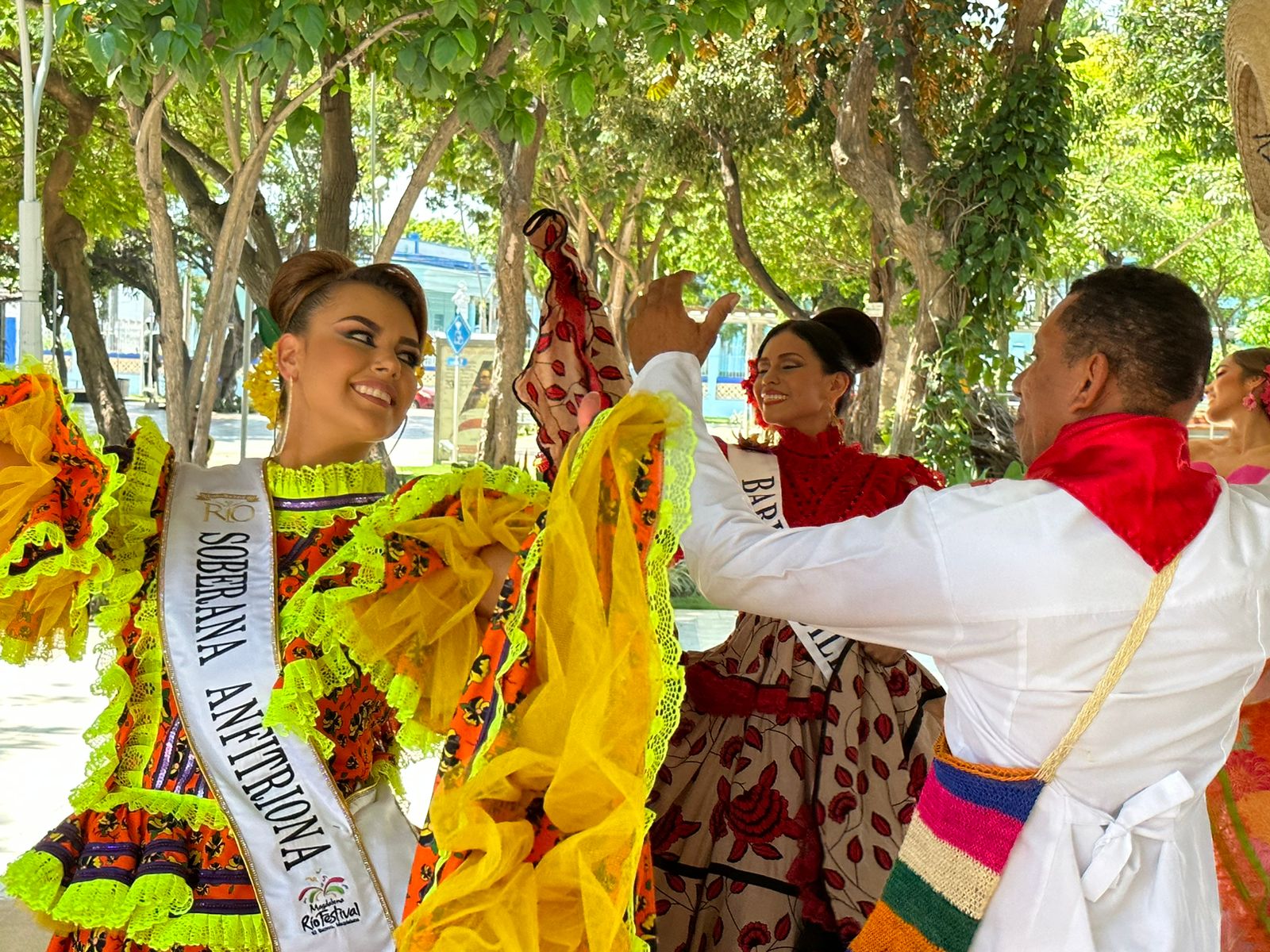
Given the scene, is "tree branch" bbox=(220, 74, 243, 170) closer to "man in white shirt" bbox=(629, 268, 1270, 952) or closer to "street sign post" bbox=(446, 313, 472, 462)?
"man in white shirt" bbox=(629, 268, 1270, 952)

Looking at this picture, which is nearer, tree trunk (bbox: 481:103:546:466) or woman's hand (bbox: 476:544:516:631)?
woman's hand (bbox: 476:544:516:631)

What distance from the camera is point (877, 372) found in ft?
45.0

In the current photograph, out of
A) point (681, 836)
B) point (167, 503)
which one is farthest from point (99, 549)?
point (681, 836)

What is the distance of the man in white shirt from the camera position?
1.70 metres

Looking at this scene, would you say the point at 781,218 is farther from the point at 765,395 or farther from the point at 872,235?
the point at 765,395

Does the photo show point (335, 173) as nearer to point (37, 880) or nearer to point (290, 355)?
point (290, 355)

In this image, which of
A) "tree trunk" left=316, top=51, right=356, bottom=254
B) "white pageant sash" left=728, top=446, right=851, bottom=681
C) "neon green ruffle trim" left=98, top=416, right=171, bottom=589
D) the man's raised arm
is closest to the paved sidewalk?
"white pageant sash" left=728, top=446, right=851, bottom=681

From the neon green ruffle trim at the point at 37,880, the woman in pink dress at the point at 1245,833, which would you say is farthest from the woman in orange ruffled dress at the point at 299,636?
the woman in pink dress at the point at 1245,833

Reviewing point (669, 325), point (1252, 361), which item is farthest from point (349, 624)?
point (1252, 361)

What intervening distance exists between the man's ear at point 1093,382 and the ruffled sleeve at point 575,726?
602 millimetres

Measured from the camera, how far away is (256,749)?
2.03 m

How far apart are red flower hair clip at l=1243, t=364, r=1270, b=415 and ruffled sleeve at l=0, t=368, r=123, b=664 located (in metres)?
3.07

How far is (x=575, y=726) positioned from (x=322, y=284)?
45.8 inches

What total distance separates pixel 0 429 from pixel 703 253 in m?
15.6
